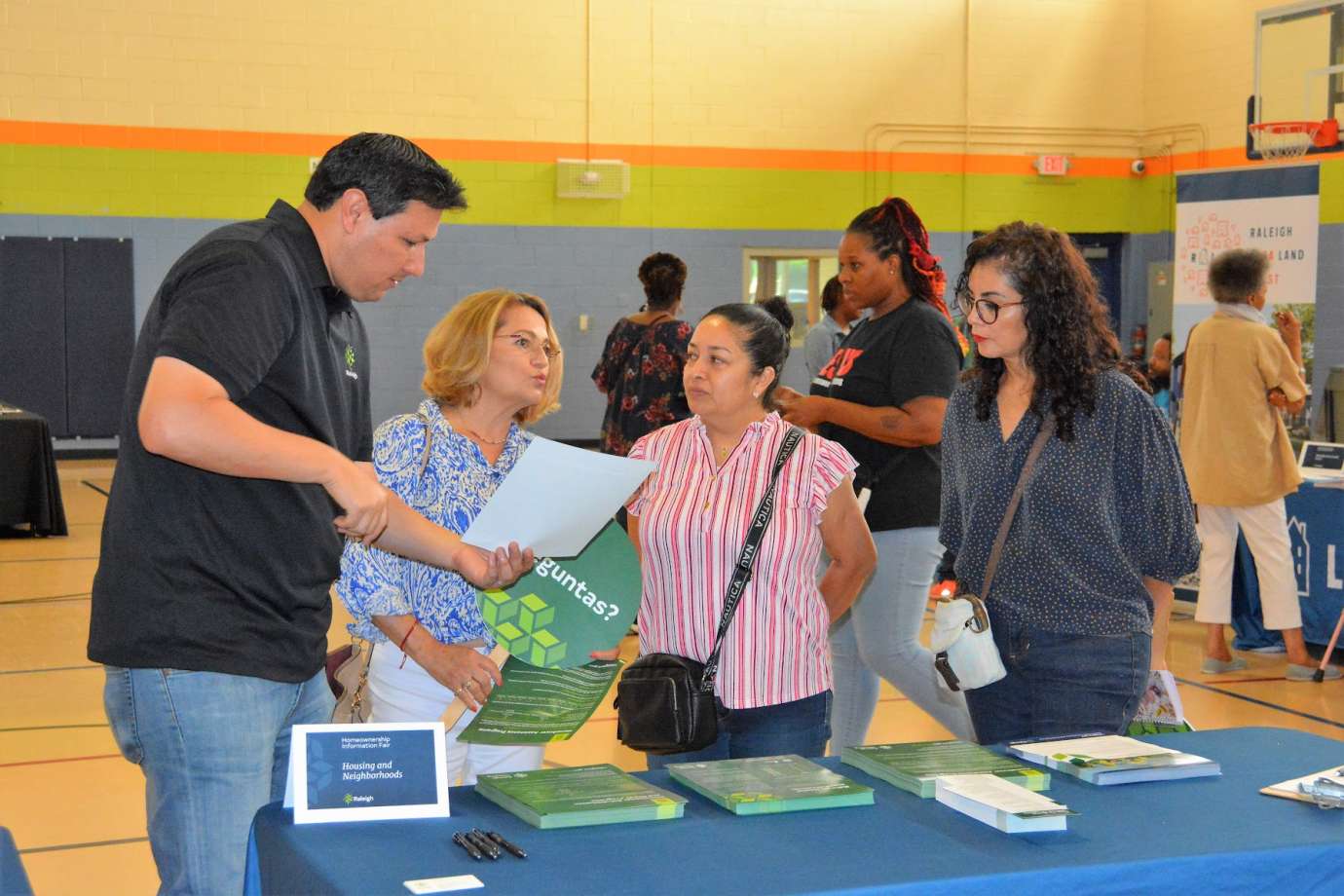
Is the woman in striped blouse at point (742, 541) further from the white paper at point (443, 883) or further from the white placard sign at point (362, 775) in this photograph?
the white paper at point (443, 883)

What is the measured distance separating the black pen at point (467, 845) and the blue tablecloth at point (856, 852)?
11mm

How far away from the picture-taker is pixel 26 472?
28.7 feet

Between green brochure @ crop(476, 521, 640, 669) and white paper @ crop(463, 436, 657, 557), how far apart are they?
0.37 ft

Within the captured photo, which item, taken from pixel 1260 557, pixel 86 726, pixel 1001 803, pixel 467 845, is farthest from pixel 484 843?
pixel 1260 557

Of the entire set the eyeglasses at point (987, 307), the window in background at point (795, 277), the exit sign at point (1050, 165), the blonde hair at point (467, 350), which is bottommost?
the blonde hair at point (467, 350)

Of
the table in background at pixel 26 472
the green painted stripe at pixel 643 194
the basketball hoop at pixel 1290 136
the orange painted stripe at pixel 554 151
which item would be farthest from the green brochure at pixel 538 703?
the orange painted stripe at pixel 554 151

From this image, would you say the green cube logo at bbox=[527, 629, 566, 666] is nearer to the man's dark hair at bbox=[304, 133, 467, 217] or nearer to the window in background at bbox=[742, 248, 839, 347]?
the man's dark hair at bbox=[304, 133, 467, 217]

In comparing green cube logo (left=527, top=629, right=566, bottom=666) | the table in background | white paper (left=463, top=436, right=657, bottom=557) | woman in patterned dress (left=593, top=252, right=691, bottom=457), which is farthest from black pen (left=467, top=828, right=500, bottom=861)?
the table in background

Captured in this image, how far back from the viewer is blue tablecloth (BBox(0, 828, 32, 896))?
5.30 feet

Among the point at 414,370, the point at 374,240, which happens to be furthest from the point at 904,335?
the point at 414,370

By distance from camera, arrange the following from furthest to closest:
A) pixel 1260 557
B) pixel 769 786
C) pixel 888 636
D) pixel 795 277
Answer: pixel 795 277, pixel 1260 557, pixel 888 636, pixel 769 786

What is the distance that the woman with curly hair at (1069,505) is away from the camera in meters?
2.33

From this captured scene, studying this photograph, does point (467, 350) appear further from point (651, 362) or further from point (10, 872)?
point (651, 362)

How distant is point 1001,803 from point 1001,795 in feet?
0.15
